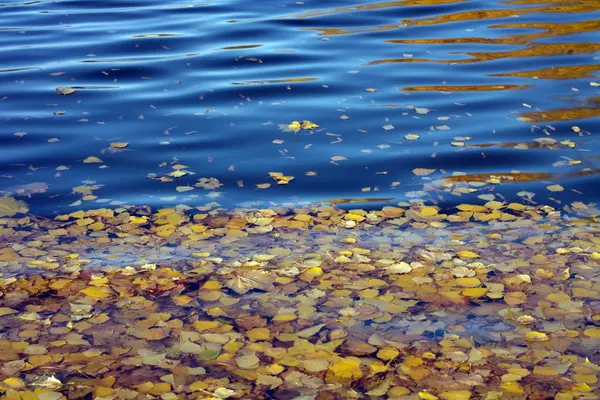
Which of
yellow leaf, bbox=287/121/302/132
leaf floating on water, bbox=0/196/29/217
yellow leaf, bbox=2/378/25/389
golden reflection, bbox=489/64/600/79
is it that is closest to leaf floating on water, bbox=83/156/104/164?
leaf floating on water, bbox=0/196/29/217

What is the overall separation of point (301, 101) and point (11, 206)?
8.19ft

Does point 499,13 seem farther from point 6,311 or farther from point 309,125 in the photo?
point 6,311

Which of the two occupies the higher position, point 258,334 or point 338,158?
point 338,158

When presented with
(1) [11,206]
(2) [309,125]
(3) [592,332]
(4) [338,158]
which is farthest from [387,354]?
(2) [309,125]

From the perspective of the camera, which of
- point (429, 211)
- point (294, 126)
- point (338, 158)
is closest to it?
point (429, 211)

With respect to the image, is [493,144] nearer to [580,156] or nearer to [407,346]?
[580,156]

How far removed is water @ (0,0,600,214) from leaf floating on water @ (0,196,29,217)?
65 millimetres

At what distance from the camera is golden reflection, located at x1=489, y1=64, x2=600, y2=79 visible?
660 cm

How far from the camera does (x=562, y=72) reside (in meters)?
6.71

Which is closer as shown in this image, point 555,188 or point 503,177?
point 555,188

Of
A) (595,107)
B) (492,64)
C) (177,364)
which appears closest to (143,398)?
(177,364)

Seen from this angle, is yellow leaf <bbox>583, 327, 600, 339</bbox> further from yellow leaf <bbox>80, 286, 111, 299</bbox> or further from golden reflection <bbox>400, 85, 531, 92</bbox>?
golden reflection <bbox>400, 85, 531, 92</bbox>

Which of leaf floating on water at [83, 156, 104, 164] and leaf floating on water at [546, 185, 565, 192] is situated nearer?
leaf floating on water at [546, 185, 565, 192]

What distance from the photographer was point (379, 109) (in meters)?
6.01
